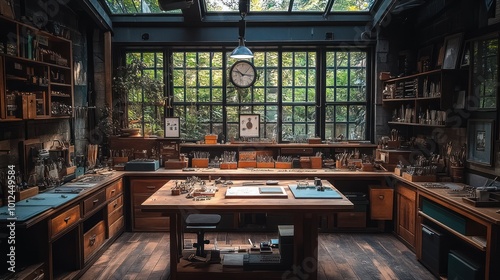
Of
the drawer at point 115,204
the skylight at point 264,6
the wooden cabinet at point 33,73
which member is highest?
the skylight at point 264,6

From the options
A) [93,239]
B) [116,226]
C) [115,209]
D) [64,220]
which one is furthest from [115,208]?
[64,220]

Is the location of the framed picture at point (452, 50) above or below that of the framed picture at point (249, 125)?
above

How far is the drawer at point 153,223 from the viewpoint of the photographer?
6480mm

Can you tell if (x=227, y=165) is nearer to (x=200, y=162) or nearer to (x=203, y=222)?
(x=200, y=162)

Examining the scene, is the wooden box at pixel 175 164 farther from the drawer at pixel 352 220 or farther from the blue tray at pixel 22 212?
the blue tray at pixel 22 212

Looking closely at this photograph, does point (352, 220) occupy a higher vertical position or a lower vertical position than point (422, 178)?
lower

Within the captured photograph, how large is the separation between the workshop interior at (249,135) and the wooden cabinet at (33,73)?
2 cm

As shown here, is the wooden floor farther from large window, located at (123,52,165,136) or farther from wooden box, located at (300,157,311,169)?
large window, located at (123,52,165,136)

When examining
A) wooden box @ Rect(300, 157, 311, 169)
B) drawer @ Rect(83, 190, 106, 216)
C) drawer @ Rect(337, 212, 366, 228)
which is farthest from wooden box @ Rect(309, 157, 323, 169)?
drawer @ Rect(83, 190, 106, 216)

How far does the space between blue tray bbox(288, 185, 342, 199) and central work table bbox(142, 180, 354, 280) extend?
56 mm

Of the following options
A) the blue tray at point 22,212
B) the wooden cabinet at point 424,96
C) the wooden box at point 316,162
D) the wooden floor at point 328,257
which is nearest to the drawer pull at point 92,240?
the wooden floor at point 328,257

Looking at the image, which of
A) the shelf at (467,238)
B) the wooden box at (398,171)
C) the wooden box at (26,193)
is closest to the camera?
the shelf at (467,238)

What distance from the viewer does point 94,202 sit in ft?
17.0

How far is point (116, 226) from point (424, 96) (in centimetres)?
478
